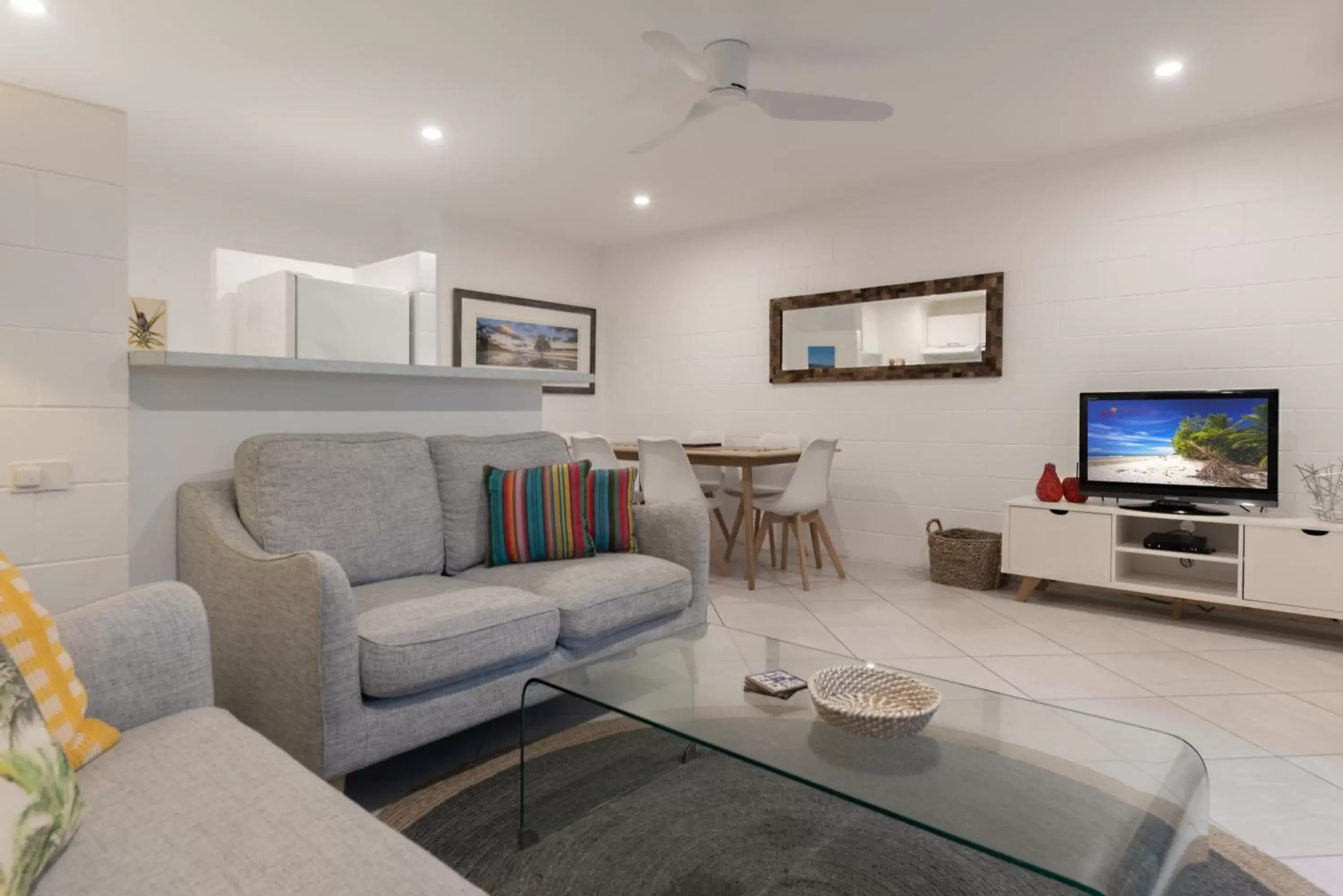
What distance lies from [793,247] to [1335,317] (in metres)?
2.94

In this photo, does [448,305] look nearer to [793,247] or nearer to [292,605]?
[793,247]

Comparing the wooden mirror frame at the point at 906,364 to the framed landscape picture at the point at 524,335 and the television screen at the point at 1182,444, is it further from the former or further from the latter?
the framed landscape picture at the point at 524,335

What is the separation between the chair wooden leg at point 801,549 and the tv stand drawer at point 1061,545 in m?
1.04

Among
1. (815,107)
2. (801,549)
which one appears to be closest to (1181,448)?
(801,549)

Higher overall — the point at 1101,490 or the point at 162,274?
the point at 162,274

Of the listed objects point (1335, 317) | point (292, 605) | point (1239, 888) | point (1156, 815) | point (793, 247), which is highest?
point (793, 247)

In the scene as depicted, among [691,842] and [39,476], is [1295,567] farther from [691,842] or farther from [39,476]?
[39,476]

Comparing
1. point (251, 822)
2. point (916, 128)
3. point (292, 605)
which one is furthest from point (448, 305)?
point (251, 822)

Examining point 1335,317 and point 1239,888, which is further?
point 1335,317

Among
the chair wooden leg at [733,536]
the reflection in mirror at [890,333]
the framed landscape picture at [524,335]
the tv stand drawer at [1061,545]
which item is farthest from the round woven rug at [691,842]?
the framed landscape picture at [524,335]

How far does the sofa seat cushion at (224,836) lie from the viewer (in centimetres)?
87

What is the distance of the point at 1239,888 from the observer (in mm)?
1538

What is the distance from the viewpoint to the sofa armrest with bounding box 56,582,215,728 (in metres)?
1.26

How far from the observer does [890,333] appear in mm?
4848
